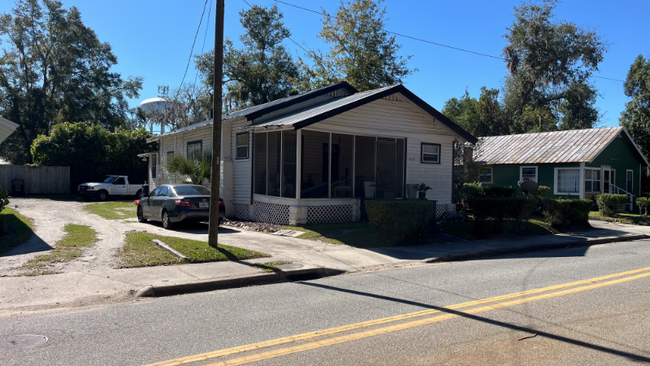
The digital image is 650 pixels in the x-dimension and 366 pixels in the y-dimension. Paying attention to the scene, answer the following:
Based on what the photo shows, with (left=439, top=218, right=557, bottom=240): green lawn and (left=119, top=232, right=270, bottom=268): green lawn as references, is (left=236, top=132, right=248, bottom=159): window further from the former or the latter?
(left=439, top=218, right=557, bottom=240): green lawn

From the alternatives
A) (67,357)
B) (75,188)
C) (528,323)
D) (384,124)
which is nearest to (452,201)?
(384,124)

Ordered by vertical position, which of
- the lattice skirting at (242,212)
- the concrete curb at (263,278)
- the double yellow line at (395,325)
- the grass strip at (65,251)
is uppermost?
the lattice skirting at (242,212)

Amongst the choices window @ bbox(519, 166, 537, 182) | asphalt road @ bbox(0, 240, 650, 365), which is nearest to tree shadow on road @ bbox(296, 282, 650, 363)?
asphalt road @ bbox(0, 240, 650, 365)

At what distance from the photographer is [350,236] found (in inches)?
528

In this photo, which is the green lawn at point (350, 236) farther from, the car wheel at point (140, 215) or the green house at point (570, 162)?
A: the green house at point (570, 162)

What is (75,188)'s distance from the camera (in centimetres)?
3241

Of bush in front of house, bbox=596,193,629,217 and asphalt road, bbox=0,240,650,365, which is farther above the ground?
bush in front of house, bbox=596,193,629,217

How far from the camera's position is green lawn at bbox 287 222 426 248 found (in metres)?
12.8

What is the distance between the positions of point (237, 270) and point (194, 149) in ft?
43.5

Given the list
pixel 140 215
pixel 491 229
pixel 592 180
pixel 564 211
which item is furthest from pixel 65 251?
pixel 592 180

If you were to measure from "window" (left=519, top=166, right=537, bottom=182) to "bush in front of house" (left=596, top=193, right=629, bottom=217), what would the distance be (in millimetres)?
4932

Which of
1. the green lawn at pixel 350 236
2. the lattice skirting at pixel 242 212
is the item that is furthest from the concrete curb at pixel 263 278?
the lattice skirting at pixel 242 212

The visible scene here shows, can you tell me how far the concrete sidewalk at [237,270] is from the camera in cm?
728

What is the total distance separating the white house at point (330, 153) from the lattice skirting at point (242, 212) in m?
0.04
